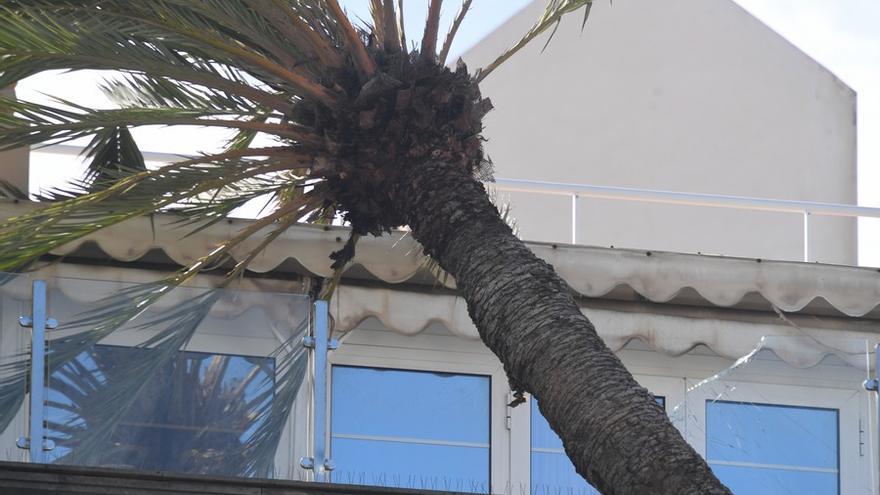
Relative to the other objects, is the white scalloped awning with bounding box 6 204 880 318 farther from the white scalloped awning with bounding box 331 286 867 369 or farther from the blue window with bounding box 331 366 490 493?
the blue window with bounding box 331 366 490 493

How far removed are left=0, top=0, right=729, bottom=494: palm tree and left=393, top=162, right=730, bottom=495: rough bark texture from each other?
0.01 metres

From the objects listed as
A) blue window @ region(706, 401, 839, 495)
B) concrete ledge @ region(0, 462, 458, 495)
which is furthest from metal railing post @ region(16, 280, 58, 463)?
blue window @ region(706, 401, 839, 495)

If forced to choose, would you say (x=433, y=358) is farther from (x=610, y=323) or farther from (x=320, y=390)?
(x=320, y=390)

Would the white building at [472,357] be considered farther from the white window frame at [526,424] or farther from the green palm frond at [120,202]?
the green palm frond at [120,202]

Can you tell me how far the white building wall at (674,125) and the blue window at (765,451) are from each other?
6.42 m

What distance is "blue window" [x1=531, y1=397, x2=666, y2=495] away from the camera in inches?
484

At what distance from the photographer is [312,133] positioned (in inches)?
447

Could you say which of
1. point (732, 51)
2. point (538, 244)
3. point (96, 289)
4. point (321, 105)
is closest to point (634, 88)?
point (732, 51)

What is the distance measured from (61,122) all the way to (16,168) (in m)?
3.24

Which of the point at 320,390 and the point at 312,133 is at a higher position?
the point at 312,133

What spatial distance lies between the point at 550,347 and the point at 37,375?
253 cm

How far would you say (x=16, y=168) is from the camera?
46.3ft

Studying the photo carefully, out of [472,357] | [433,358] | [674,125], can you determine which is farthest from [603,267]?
[674,125]

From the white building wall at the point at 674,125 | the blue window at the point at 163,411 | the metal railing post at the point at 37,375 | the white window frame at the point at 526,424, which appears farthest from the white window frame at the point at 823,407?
the white building wall at the point at 674,125
